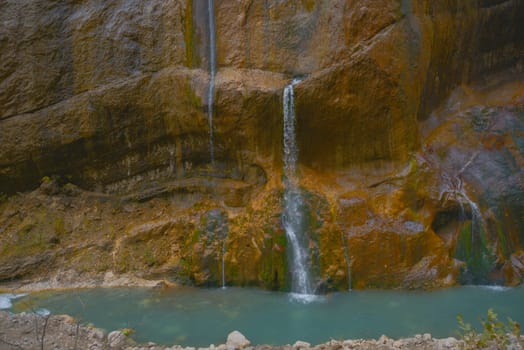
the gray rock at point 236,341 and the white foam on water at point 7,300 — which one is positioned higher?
the gray rock at point 236,341

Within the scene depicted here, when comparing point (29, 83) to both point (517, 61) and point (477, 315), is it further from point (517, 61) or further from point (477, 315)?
point (517, 61)

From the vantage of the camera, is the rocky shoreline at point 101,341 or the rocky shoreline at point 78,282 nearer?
the rocky shoreline at point 101,341

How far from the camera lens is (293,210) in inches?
331

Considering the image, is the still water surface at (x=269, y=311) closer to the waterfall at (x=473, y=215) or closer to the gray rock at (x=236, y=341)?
the gray rock at (x=236, y=341)

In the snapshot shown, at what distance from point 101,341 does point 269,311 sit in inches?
94.9

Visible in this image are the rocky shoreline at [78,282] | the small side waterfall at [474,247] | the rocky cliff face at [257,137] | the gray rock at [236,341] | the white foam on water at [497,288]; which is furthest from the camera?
the rocky shoreline at [78,282]

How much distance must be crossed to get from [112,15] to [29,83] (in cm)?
209

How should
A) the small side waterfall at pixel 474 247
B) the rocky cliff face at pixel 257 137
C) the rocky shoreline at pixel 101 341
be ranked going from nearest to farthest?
1. the rocky shoreline at pixel 101 341
2. the small side waterfall at pixel 474 247
3. the rocky cliff face at pixel 257 137

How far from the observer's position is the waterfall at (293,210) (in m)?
7.91

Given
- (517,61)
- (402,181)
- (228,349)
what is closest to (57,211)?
(228,349)

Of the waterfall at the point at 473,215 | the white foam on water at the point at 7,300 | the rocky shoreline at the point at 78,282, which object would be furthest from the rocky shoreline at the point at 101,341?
the waterfall at the point at 473,215

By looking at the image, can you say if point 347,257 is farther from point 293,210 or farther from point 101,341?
point 101,341

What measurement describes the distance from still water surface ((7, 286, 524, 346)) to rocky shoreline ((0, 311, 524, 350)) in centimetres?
28

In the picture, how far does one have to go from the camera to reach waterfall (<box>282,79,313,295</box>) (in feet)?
26.0
